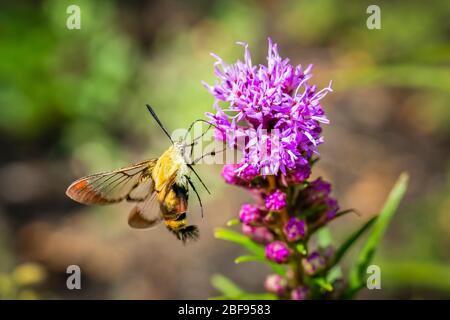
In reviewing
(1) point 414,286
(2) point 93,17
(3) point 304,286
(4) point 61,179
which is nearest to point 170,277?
(4) point 61,179

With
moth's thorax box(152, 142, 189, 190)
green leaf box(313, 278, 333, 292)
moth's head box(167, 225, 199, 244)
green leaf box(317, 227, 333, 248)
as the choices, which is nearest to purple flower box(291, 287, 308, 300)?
green leaf box(313, 278, 333, 292)

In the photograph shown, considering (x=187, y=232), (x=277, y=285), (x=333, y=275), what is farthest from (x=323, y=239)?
(x=187, y=232)

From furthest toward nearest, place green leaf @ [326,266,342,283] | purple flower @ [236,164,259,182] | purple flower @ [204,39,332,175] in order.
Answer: green leaf @ [326,266,342,283]
purple flower @ [236,164,259,182]
purple flower @ [204,39,332,175]

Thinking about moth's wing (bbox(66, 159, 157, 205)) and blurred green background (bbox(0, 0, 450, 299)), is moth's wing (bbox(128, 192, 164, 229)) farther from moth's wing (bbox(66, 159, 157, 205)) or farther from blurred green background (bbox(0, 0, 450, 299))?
blurred green background (bbox(0, 0, 450, 299))

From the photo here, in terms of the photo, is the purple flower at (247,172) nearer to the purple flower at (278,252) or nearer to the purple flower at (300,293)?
the purple flower at (278,252)

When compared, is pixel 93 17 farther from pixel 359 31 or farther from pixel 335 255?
pixel 335 255

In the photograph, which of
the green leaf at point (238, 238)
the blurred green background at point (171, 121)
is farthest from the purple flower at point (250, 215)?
the blurred green background at point (171, 121)
